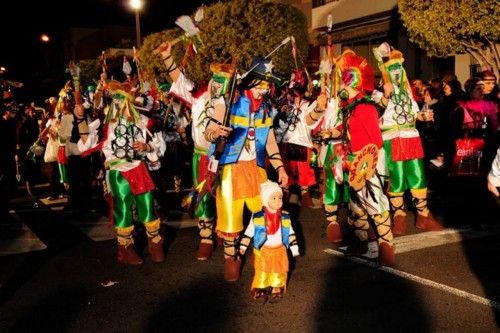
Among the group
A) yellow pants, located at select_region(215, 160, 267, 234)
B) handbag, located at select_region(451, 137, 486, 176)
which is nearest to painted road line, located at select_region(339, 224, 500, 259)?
handbag, located at select_region(451, 137, 486, 176)

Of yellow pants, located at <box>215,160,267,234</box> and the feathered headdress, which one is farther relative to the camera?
the feathered headdress

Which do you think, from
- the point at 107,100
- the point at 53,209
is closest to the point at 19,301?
the point at 107,100

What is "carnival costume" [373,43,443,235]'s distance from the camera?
665 centimetres

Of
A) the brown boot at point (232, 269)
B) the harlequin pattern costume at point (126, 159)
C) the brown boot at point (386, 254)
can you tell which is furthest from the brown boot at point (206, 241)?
the brown boot at point (386, 254)

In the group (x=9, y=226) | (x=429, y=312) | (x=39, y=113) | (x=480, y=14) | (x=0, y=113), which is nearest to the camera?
(x=429, y=312)

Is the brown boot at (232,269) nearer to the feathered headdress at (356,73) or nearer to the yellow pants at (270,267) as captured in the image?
the yellow pants at (270,267)

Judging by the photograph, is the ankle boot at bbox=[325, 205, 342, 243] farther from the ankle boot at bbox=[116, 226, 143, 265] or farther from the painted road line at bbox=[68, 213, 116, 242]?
the painted road line at bbox=[68, 213, 116, 242]

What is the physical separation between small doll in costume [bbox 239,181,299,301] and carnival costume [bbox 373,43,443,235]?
7.76ft

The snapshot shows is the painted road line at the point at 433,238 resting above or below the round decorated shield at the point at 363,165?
below

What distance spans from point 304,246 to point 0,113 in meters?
4.20

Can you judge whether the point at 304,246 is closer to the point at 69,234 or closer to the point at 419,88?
the point at 69,234

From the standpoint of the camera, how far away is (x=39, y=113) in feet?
54.3

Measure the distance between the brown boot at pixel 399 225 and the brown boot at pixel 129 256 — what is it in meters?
3.07

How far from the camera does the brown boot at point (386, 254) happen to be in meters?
5.62
